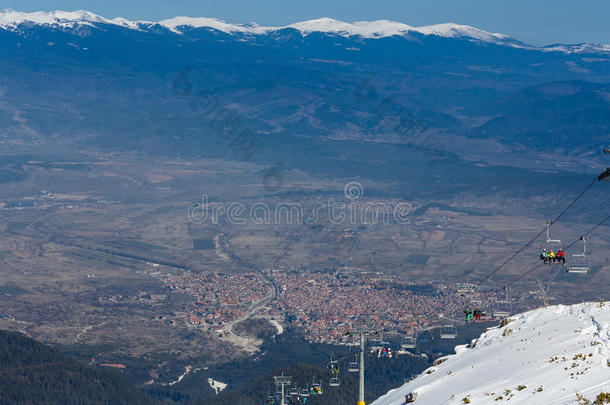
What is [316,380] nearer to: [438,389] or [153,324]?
[438,389]

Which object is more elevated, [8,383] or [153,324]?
[8,383]

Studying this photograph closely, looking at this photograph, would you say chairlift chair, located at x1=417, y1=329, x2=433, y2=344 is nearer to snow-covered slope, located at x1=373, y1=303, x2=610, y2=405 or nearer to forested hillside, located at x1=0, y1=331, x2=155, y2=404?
forested hillside, located at x1=0, y1=331, x2=155, y2=404

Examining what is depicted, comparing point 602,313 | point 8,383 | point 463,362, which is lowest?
point 8,383

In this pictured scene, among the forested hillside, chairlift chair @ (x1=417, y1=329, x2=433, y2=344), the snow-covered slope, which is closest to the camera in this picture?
the snow-covered slope

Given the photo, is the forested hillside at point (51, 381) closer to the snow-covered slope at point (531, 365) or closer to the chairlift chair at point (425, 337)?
the chairlift chair at point (425, 337)

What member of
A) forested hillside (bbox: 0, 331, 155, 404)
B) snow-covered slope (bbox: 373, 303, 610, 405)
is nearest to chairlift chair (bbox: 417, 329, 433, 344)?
forested hillside (bbox: 0, 331, 155, 404)

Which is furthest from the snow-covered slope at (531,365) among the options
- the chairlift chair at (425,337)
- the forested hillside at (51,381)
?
the chairlift chair at (425,337)

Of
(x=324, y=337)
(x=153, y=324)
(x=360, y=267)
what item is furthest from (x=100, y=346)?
(x=360, y=267)

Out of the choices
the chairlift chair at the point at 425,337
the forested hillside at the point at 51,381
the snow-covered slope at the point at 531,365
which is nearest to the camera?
the snow-covered slope at the point at 531,365
